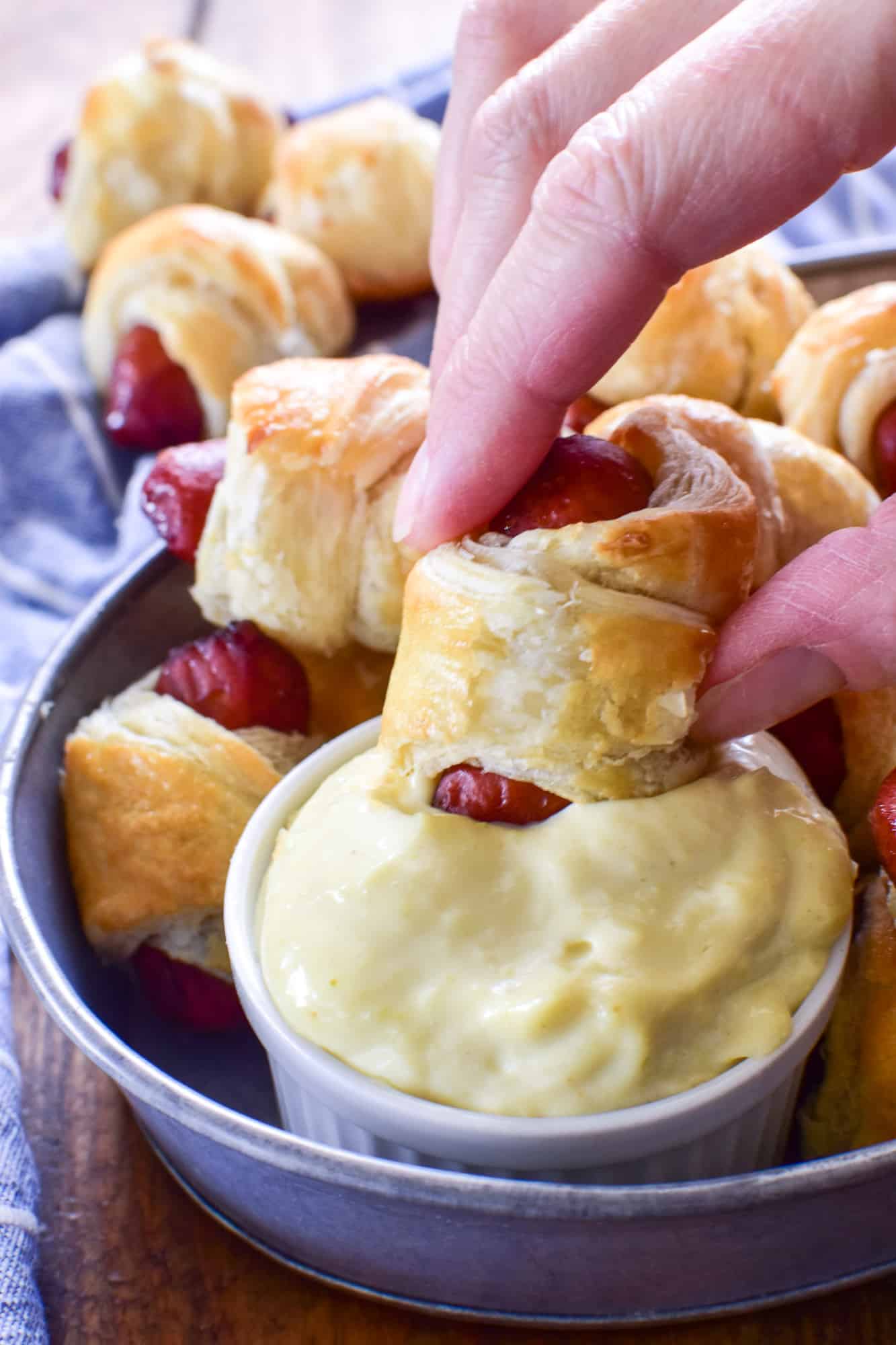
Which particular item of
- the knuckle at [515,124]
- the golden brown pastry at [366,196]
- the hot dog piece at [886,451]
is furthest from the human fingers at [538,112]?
the golden brown pastry at [366,196]

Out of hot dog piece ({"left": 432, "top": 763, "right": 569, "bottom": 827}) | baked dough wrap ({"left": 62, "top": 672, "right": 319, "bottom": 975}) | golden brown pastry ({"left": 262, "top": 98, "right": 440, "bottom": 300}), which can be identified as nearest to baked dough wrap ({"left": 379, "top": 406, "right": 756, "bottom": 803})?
hot dog piece ({"left": 432, "top": 763, "right": 569, "bottom": 827})

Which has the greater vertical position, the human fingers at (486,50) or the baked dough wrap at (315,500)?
the human fingers at (486,50)

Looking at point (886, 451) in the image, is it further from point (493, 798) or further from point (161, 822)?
point (161, 822)

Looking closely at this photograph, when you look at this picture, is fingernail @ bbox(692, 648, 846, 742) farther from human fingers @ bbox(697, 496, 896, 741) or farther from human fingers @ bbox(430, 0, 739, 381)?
human fingers @ bbox(430, 0, 739, 381)

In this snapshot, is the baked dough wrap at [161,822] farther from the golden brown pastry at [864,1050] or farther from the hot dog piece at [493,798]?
the golden brown pastry at [864,1050]

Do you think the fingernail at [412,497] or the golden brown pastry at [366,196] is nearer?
the fingernail at [412,497]

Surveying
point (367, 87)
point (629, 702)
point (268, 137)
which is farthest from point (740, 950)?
point (367, 87)
